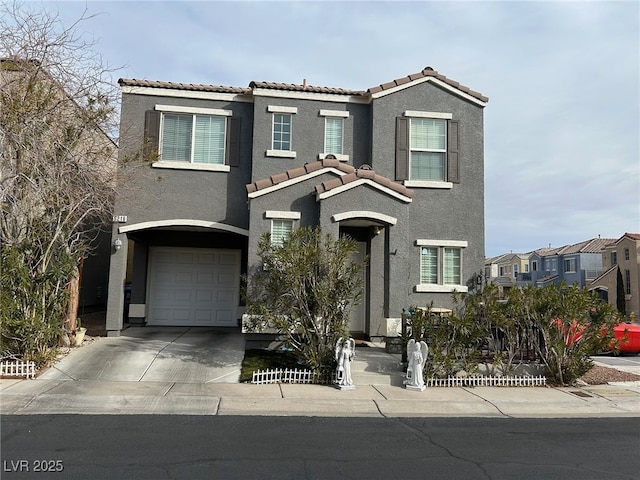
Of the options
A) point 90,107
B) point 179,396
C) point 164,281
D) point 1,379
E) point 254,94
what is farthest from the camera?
point 164,281

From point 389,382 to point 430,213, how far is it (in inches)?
216

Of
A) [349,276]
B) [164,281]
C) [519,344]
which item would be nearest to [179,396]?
[349,276]

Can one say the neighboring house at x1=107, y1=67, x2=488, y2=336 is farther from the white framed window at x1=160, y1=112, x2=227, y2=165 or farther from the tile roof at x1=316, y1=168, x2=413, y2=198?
the tile roof at x1=316, y1=168, x2=413, y2=198

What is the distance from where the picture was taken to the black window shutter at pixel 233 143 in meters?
12.6

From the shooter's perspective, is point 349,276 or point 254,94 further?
point 254,94

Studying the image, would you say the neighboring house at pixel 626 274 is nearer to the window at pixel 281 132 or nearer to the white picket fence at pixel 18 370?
the window at pixel 281 132

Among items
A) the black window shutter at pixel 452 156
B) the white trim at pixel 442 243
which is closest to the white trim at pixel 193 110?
the black window shutter at pixel 452 156

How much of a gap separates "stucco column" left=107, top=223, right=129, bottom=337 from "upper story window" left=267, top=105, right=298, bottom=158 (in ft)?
15.1

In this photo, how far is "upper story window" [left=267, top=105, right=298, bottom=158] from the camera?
1262 centimetres

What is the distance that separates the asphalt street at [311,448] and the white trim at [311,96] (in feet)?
28.7

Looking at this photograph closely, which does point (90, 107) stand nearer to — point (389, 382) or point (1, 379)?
point (1, 379)

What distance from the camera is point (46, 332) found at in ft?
28.3

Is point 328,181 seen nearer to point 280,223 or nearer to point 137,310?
point 280,223

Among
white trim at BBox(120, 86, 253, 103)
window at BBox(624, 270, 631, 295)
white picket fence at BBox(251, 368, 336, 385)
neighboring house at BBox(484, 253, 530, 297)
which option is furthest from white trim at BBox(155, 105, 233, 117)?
neighboring house at BBox(484, 253, 530, 297)
